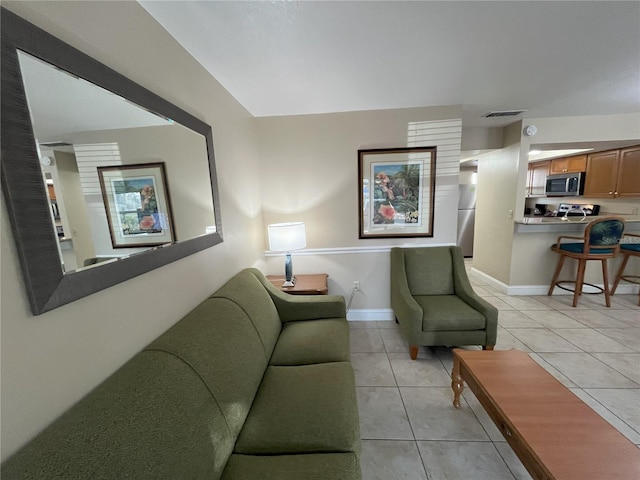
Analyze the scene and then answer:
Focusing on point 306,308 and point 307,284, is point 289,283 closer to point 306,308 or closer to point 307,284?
point 307,284

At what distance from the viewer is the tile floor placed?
1.37m

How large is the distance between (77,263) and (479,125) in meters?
4.25

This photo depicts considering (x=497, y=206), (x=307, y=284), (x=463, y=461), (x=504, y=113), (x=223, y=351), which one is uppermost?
(x=504, y=113)

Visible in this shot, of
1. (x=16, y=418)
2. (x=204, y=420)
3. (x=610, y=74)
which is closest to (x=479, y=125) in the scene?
(x=610, y=74)

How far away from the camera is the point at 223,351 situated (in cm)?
121

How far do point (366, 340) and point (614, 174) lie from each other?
14.2 feet

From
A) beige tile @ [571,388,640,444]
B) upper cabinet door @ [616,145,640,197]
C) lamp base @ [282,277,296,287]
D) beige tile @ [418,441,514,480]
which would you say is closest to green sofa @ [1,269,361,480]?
beige tile @ [418,441,514,480]

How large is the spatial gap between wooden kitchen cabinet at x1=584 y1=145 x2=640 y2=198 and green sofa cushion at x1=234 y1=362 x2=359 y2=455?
469cm

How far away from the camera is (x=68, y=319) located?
30.3 inches

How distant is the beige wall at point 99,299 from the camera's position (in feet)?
2.10

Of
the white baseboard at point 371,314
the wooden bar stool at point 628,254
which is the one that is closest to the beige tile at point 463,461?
the white baseboard at point 371,314

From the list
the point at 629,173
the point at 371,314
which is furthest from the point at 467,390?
the point at 629,173

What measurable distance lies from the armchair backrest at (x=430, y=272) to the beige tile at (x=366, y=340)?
2.01 ft

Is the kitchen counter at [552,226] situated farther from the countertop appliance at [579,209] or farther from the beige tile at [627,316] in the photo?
the beige tile at [627,316]
